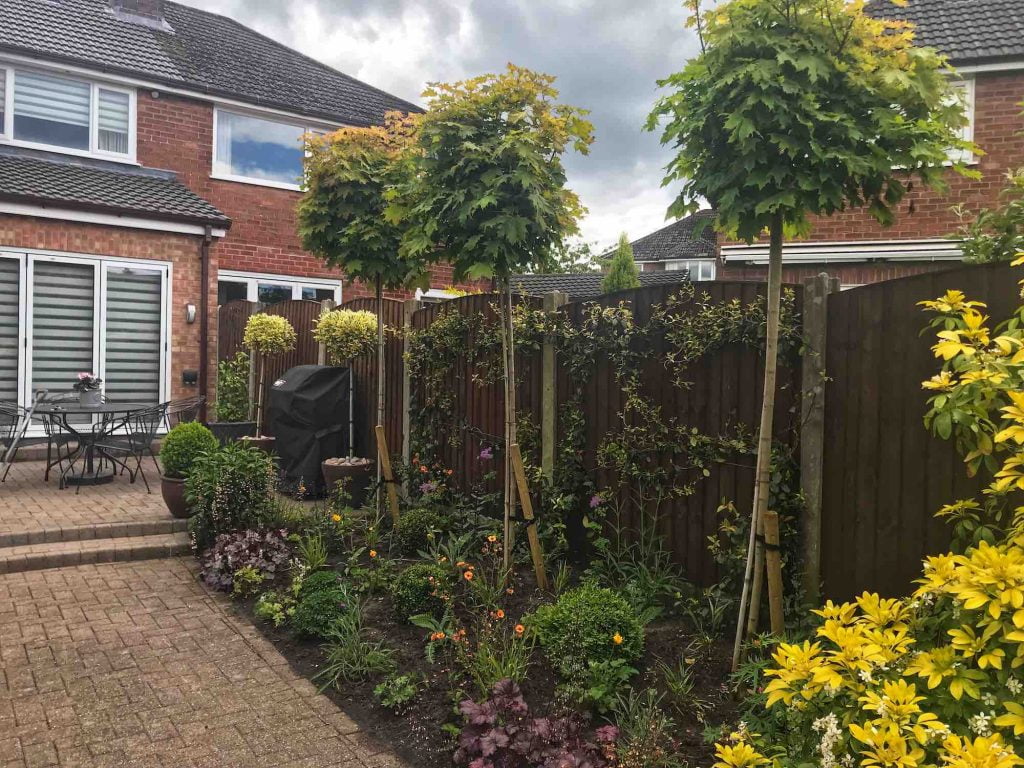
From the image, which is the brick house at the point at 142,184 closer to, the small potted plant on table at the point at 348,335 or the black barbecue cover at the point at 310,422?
the small potted plant on table at the point at 348,335

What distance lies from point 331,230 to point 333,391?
2.09 metres

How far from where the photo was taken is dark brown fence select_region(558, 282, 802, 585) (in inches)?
169

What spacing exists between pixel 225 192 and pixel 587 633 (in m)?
12.9

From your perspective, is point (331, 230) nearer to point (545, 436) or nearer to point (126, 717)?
point (545, 436)

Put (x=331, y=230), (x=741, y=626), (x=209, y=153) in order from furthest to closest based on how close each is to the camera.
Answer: (x=209, y=153) < (x=331, y=230) < (x=741, y=626)

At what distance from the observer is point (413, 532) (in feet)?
19.5

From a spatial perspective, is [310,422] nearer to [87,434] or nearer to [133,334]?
[87,434]

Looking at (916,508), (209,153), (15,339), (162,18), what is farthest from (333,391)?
(162,18)

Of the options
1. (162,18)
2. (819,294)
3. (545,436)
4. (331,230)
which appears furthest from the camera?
(162,18)

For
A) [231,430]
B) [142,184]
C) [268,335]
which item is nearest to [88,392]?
[231,430]

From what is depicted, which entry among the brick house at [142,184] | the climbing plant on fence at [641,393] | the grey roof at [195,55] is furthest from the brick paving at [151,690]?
the grey roof at [195,55]

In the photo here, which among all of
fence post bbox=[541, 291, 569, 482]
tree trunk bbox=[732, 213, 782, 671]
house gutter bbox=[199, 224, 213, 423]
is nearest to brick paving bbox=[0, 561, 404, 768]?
tree trunk bbox=[732, 213, 782, 671]

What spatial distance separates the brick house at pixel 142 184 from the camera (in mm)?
10141

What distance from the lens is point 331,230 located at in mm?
6496
